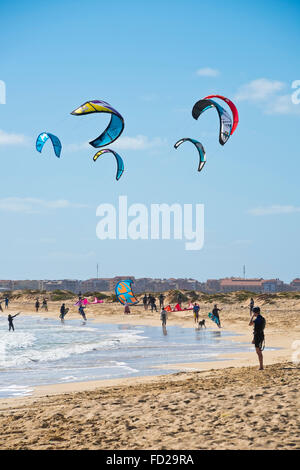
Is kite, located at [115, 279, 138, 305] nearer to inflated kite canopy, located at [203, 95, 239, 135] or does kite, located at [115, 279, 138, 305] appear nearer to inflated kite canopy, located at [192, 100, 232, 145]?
inflated kite canopy, located at [192, 100, 232, 145]

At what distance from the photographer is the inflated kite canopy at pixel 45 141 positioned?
24.4 metres

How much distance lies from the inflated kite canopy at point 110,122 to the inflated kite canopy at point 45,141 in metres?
2.91

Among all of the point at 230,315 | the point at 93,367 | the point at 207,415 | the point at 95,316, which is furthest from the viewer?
the point at 95,316

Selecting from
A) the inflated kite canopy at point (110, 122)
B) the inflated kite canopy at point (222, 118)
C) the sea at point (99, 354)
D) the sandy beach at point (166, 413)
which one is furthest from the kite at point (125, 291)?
the sandy beach at point (166, 413)

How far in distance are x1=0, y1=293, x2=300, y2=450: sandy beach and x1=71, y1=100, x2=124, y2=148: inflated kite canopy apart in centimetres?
1101

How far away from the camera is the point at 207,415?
768cm

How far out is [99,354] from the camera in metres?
18.5

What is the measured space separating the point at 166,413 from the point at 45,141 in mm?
20107

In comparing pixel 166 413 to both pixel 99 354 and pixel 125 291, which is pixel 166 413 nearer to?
pixel 99 354

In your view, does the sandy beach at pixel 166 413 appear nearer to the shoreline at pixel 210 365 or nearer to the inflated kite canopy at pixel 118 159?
the shoreline at pixel 210 365

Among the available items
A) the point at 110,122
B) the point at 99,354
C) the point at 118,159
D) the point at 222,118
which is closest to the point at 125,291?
the point at 118,159
